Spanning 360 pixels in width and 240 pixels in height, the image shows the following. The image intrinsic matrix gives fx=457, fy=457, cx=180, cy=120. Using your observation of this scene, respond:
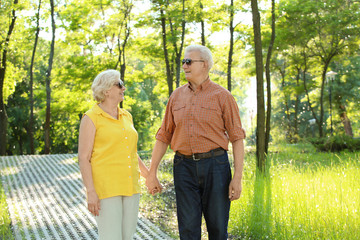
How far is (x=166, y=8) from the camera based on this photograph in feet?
51.0

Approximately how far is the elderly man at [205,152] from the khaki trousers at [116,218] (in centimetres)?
41

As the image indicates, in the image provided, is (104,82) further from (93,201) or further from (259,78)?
(259,78)

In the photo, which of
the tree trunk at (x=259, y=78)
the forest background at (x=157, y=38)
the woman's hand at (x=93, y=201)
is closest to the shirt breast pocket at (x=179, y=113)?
the woman's hand at (x=93, y=201)

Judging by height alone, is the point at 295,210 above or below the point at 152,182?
below

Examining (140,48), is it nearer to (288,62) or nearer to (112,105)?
(288,62)

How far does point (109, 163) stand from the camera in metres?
3.61

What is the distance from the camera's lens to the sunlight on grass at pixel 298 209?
15.5 feet

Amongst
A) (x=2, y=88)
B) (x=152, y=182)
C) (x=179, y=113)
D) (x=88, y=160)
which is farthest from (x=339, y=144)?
(x=2, y=88)

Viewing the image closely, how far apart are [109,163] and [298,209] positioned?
8.55 ft

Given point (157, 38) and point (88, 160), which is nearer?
point (88, 160)

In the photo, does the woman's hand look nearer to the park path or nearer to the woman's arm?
the woman's arm

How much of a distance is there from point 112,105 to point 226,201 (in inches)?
47.4

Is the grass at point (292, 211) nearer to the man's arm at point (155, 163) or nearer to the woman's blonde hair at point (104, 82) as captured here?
the man's arm at point (155, 163)

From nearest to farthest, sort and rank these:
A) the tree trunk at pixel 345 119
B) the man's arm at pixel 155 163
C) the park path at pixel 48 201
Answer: the man's arm at pixel 155 163, the park path at pixel 48 201, the tree trunk at pixel 345 119
